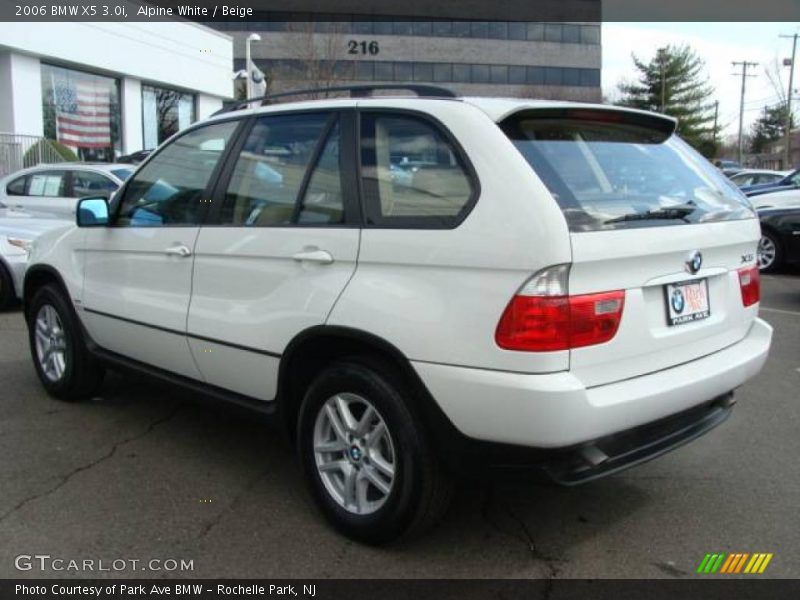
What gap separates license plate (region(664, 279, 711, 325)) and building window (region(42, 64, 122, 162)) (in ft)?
65.7

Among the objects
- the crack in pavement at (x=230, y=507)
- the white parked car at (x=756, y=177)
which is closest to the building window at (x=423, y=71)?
the white parked car at (x=756, y=177)

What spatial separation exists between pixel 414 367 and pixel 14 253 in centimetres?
674

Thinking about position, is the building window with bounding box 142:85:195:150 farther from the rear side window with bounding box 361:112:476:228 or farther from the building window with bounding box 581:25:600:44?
the building window with bounding box 581:25:600:44

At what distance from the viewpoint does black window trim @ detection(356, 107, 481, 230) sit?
2857 millimetres

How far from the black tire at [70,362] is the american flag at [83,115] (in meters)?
17.2

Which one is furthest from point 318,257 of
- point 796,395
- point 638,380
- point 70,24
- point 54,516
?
point 70,24

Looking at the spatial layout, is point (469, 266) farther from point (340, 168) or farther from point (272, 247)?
point (272, 247)

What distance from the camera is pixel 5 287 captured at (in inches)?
325

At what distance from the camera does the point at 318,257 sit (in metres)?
3.20

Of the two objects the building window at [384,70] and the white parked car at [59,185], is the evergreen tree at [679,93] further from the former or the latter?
the white parked car at [59,185]

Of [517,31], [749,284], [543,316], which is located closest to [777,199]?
[749,284]

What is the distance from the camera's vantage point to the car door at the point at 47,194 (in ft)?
36.4

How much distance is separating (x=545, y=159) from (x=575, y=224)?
0.36 metres

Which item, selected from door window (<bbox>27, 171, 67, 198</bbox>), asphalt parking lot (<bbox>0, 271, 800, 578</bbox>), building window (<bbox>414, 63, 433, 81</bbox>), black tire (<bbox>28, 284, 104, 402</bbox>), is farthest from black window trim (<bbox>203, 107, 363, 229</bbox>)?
building window (<bbox>414, 63, 433, 81</bbox>)
